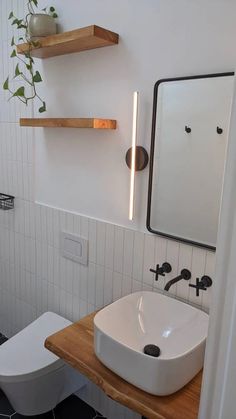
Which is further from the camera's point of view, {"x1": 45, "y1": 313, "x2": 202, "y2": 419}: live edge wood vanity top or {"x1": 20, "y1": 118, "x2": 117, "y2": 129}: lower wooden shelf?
{"x1": 20, "y1": 118, "x2": 117, "y2": 129}: lower wooden shelf

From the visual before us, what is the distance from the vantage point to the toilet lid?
149 cm

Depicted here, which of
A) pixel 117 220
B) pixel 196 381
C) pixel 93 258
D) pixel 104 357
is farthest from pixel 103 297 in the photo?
pixel 196 381

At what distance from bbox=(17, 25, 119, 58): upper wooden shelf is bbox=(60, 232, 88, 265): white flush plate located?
37.6 inches

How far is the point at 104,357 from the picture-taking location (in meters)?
1.07

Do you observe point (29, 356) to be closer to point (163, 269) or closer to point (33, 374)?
point (33, 374)

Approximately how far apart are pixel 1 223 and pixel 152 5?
1.69 meters

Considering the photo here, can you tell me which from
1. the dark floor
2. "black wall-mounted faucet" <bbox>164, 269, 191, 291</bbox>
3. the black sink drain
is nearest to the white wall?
"black wall-mounted faucet" <bbox>164, 269, 191, 291</bbox>

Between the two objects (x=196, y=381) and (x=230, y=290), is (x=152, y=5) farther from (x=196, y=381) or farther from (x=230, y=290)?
(x=196, y=381)

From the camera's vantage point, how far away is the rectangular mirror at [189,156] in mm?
1163

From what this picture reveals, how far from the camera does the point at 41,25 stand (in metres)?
1.55

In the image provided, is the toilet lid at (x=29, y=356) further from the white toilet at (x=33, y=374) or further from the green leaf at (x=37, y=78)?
the green leaf at (x=37, y=78)

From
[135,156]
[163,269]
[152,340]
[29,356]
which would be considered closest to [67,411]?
[29,356]

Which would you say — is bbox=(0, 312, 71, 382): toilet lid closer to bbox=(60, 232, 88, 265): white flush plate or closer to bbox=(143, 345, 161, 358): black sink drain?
bbox=(60, 232, 88, 265): white flush plate

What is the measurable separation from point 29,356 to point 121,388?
77cm
